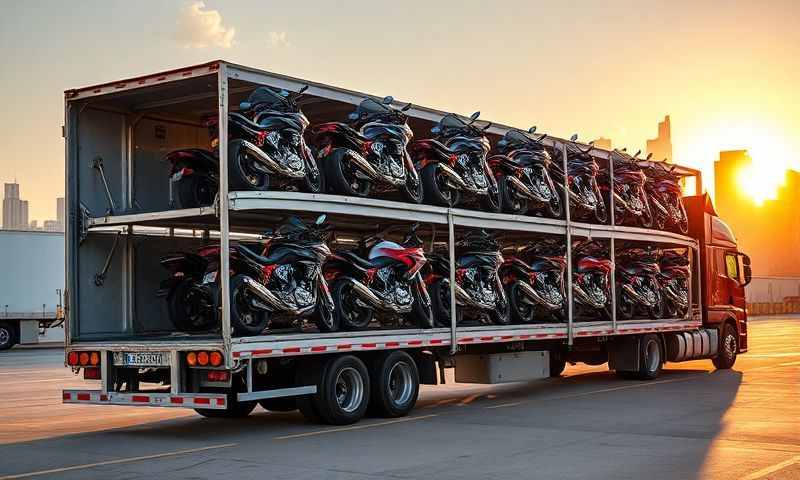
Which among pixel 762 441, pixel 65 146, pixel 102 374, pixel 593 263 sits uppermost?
pixel 65 146

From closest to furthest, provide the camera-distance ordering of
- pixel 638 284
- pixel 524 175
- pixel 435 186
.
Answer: pixel 435 186, pixel 524 175, pixel 638 284

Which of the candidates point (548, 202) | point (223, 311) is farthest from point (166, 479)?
point (548, 202)

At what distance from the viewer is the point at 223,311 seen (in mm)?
11047

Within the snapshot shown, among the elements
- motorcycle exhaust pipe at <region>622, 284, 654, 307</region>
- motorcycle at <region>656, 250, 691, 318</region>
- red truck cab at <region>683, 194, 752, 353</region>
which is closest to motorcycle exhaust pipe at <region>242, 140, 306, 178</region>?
motorcycle exhaust pipe at <region>622, 284, 654, 307</region>

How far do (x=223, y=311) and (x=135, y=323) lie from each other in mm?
2744

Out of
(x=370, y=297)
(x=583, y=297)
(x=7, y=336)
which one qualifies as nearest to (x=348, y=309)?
(x=370, y=297)

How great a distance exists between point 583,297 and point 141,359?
8072 millimetres

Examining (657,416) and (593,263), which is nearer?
(657,416)

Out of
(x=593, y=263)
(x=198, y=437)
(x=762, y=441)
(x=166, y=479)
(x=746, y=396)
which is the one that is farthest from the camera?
(x=593, y=263)

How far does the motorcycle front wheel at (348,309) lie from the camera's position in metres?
12.8

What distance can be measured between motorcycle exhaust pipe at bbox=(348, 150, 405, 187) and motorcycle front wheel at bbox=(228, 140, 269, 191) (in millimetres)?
1520

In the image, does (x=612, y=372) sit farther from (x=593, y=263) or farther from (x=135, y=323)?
(x=135, y=323)

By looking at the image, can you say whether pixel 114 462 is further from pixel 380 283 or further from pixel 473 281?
pixel 473 281

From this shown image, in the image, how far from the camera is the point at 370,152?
44.3 ft
